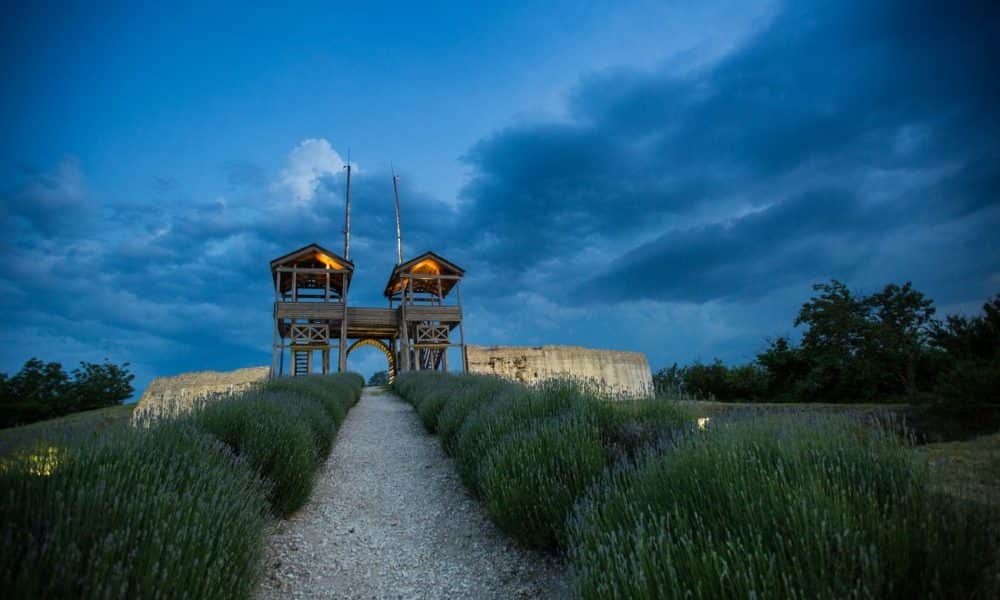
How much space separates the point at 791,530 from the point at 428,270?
73.7 feet

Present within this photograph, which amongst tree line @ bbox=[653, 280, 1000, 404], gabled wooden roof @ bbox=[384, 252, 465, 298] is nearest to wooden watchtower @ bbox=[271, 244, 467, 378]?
gabled wooden roof @ bbox=[384, 252, 465, 298]

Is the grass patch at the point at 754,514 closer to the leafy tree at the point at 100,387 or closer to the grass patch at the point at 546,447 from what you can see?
the grass patch at the point at 546,447

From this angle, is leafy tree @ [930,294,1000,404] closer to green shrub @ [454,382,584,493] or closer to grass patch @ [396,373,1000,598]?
grass patch @ [396,373,1000,598]

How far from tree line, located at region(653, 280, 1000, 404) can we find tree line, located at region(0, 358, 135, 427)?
29.8 metres

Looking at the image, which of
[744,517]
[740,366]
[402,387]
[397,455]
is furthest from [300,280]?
[744,517]

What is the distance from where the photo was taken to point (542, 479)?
3.82 metres

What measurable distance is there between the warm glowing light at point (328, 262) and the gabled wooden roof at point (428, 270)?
294 centimetres

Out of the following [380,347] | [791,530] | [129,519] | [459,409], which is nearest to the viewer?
[791,530]

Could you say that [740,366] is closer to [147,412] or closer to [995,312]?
[995,312]

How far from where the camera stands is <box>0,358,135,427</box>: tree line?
21094 mm

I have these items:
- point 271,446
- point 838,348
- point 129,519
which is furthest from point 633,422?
point 838,348

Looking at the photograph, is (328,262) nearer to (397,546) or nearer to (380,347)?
(380,347)

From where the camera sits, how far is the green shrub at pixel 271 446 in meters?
4.64

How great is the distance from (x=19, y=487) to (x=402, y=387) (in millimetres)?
14409
